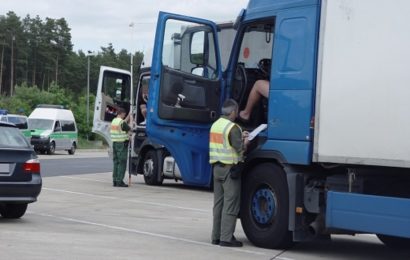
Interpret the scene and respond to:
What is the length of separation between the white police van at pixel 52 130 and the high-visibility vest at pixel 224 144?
1151 inches

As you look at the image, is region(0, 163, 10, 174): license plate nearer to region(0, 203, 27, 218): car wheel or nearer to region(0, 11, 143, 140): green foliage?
region(0, 203, 27, 218): car wheel

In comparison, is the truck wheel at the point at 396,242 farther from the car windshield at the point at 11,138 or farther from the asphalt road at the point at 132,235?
the car windshield at the point at 11,138

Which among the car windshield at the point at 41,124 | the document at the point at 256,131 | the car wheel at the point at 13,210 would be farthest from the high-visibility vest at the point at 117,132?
the car windshield at the point at 41,124

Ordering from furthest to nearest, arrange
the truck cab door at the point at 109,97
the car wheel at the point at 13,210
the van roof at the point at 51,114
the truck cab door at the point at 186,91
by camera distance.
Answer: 1. the van roof at the point at 51,114
2. the truck cab door at the point at 109,97
3. the car wheel at the point at 13,210
4. the truck cab door at the point at 186,91

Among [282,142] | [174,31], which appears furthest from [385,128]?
[174,31]

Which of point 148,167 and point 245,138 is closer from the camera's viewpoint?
point 245,138

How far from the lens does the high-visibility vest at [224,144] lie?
9281 mm

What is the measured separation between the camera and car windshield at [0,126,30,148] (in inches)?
430

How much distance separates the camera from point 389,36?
7570 mm

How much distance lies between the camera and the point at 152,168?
19.0 metres

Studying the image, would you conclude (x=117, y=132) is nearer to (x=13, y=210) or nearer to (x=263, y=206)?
(x=13, y=210)

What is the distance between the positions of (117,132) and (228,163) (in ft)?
29.4

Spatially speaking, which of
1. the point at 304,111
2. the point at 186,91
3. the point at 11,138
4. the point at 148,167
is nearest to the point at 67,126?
the point at 148,167

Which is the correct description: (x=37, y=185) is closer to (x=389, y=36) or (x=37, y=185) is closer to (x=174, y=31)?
(x=174, y=31)
